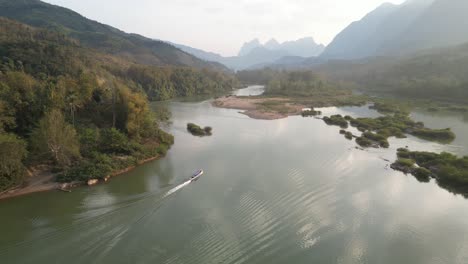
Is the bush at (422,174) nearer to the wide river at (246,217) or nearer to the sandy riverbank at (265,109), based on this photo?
the wide river at (246,217)

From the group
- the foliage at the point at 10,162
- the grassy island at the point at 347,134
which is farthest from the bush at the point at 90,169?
the grassy island at the point at 347,134

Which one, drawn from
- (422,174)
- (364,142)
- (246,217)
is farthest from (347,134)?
(246,217)

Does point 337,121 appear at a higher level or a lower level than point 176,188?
higher

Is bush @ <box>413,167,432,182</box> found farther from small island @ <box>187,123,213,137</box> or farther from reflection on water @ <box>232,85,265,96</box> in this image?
reflection on water @ <box>232,85,265,96</box>

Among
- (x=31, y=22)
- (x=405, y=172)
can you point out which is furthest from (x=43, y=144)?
(x=31, y=22)

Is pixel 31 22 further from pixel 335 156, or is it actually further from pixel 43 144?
pixel 335 156

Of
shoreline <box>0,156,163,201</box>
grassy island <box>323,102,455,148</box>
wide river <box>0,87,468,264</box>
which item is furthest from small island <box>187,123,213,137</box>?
grassy island <box>323,102,455,148</box>

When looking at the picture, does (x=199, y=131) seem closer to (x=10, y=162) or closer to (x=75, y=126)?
(x=75, y=126)
